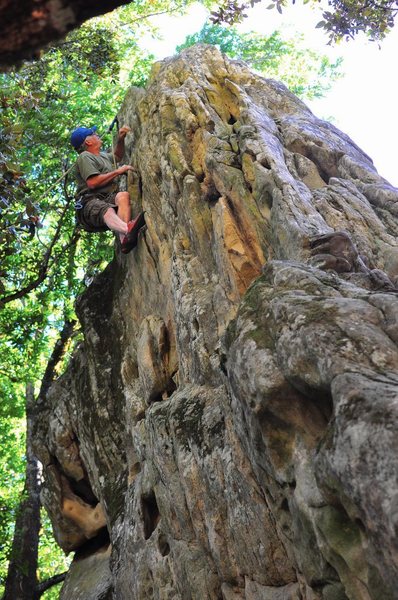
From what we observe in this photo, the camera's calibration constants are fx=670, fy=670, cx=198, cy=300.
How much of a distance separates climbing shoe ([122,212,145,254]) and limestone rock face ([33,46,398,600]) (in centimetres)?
28

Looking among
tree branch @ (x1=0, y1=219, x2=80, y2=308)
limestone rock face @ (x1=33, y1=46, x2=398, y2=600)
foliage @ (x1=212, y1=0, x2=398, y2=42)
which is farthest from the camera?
tree branch @ (x1=0, y1=219, x2=80, y2=308)

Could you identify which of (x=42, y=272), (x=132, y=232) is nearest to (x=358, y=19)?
(x=132, y=232)

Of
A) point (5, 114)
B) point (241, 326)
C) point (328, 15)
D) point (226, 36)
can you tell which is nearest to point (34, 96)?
point (5, 114)

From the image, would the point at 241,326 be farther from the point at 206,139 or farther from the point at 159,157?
the point at 159,157

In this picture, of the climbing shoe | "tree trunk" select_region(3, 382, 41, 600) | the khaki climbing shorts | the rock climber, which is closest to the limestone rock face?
the climbing shoe

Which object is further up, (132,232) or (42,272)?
(42,272)

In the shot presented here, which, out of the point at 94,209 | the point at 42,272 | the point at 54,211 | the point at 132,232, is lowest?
the point at 132,232

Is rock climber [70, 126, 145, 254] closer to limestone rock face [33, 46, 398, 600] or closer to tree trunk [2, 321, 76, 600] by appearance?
limestone rock face [33, 46, 398, 600]

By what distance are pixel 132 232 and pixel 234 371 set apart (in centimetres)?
686

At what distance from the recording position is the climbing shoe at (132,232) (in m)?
13.3

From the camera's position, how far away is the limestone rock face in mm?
5605

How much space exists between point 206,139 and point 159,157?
129 centimetres

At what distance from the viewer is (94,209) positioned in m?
13.9

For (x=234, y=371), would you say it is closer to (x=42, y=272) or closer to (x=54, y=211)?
(x=42, y=272)
